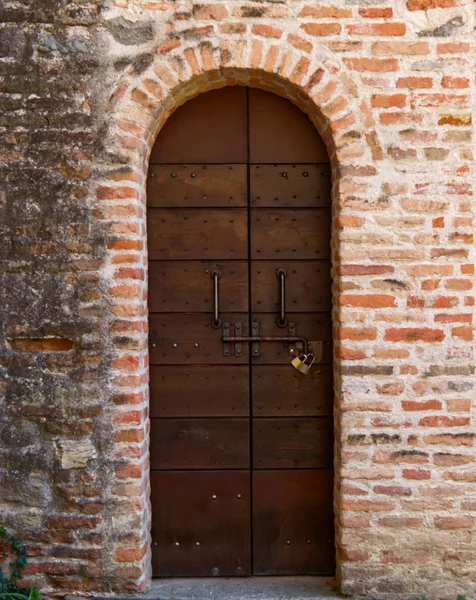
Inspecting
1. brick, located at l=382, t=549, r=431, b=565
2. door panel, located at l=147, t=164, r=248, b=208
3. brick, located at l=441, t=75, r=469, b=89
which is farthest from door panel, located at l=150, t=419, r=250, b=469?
brick, located at l=441, t=75, r=469, b=89

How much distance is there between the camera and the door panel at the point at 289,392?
3.20m

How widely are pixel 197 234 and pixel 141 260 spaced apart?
1.20ft

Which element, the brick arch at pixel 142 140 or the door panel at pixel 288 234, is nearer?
the brick arch at pixel 142 140

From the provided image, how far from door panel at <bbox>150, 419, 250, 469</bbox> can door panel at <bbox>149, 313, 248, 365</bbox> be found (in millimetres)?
330

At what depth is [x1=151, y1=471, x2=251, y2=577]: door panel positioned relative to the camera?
10.5ft

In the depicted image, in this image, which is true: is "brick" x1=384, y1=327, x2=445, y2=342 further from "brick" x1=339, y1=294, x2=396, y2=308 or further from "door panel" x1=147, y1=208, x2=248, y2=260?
"door panel" x1=147, y1=208, x2=248, y2=260

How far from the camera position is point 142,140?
9.68ft

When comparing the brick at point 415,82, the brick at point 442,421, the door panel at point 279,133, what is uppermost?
the brick at point 415,82

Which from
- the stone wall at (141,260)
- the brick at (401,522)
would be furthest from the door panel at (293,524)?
the brick at (401,522)

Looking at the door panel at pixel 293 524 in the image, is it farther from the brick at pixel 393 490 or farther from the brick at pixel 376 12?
the brick at pixel 376 12

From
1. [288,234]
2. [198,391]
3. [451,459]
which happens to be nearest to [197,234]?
[288,234]

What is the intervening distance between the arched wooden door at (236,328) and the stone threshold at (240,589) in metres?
0.06

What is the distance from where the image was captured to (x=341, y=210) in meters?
2.95

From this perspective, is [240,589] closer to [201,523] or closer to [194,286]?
[201,523]
